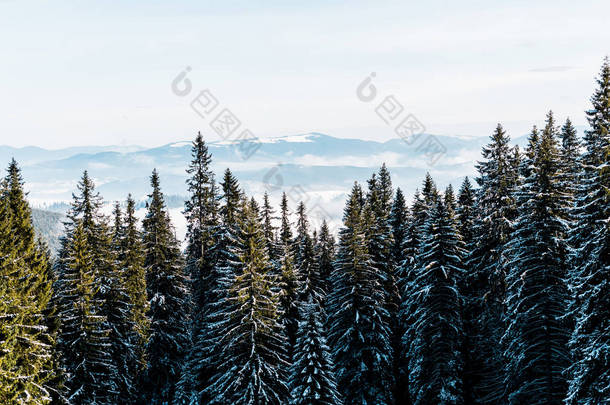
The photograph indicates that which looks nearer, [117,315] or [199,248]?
[117,315]

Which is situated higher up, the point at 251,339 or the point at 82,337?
the point at 251,339

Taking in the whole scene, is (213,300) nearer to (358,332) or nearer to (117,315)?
(117,315)

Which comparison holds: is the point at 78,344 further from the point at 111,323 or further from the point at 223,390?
the point at 223,390

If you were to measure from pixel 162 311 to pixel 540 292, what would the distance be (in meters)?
31.2

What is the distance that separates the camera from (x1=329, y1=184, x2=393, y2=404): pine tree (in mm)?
34438

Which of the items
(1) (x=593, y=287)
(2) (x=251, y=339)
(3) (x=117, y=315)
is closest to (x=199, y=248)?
(3) (x=117, y=315)

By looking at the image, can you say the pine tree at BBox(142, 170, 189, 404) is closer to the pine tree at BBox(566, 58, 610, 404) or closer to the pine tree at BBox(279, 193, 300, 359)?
the pine tree at BBox(279, 193, 300, 359)

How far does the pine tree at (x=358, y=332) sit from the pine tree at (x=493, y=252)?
6.85m

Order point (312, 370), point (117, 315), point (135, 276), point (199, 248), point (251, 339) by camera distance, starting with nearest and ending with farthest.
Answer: point (312, 370), point (251, 339), point (117, 315), point (135, 276), point (199, 248)

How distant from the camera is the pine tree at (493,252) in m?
32.1

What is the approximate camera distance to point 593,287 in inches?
845

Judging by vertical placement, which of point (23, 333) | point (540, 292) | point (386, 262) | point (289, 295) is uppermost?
point (540, 292)

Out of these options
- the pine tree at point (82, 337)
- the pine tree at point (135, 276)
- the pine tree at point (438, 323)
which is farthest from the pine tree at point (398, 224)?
the pine tree at point (82, 337)

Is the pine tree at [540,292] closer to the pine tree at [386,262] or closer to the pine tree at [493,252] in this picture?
the pine tree at [493,252]
